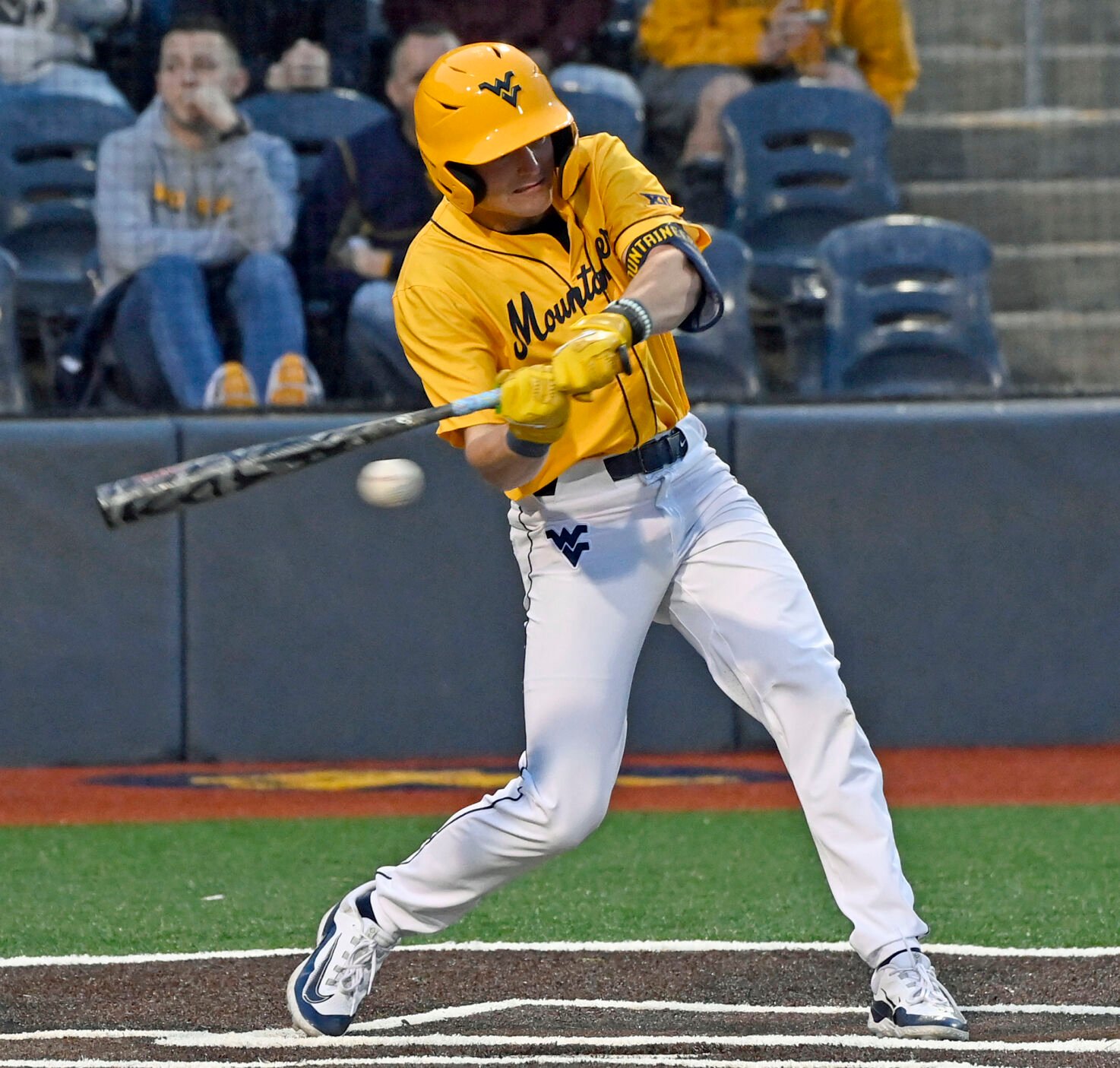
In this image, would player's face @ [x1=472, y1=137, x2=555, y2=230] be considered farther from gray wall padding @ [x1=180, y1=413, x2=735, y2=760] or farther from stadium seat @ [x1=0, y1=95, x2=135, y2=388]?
stadium seat @ [x1=0, y1=95, x2=135, y2=388]

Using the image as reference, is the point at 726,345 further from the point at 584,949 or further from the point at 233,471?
the point at 233,471

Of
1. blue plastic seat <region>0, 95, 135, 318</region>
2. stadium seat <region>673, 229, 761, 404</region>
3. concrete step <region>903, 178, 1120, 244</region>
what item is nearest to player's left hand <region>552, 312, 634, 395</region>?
stadium seat <region>673, 229, 761, 404</region>

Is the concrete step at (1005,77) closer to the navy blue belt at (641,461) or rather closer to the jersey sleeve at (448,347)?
the navy blue belt at (641,461)

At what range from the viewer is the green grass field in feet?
13.6

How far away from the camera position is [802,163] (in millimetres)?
7910

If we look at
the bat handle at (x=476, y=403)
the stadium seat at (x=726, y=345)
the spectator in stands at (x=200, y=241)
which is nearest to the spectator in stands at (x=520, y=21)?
the spectator in stands at (x=200, y=241)

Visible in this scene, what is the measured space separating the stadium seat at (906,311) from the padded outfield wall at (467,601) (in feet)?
1.54

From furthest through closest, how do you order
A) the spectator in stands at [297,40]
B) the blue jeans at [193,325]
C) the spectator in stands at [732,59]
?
the spectator in stands at [732,59]
the spectator in stands at [297,40]
the blue jeans at [193,325]

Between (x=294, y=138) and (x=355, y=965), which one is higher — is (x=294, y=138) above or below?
above

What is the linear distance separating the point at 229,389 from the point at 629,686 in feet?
11.7

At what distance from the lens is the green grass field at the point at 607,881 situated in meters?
4.15

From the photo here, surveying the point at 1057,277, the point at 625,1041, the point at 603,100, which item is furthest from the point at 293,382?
the point at 625,1041

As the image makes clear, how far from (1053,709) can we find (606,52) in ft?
11.3

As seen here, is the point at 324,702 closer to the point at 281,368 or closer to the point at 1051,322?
the point at 281,368
